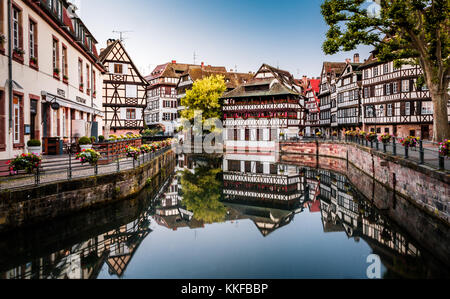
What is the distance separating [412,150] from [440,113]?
19.5 ft

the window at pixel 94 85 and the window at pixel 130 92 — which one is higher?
the window at pixel 130 92

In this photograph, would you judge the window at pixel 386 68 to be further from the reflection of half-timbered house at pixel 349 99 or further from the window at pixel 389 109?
the reflection of half-timbered house at pixel 349 99

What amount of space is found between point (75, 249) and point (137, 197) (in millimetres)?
6293

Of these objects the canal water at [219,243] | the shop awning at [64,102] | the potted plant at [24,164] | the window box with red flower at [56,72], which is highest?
the window box with red flower at [56,72]

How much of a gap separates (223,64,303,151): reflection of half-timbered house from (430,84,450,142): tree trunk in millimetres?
26056

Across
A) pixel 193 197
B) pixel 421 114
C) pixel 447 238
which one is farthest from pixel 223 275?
pixel 421 114

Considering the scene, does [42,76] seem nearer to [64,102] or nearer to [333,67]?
[64,102]

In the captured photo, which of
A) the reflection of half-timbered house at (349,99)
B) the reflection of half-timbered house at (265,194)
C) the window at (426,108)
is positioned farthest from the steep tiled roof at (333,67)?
the reflection of half-timbered house at (265,194)

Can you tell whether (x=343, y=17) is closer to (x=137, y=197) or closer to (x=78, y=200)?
(x=137, y=197)

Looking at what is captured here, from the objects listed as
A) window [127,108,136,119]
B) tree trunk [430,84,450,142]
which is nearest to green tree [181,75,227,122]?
window [127,108,136,119]

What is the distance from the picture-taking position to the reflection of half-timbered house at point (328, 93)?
51.0 metres

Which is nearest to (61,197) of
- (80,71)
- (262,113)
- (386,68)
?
(80,71)

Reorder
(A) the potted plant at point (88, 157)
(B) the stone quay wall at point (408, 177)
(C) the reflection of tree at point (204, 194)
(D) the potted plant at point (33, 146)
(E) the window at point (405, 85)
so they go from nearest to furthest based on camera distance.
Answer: (B) the stone quay wall at point (408, 177) → (A) the potted plant at point (88, 157) → (D) the potted plant at point (33, 146) → (C) the reflection of tree at point (204, 194) → (E) the window at point (405, 85)

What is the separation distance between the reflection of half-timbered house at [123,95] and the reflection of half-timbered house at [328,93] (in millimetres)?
29377
